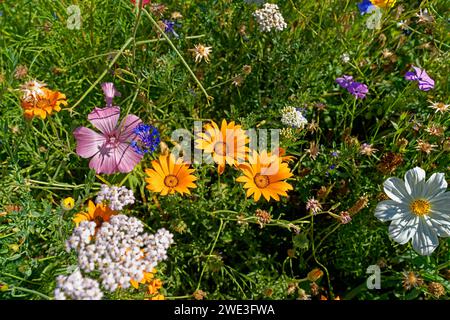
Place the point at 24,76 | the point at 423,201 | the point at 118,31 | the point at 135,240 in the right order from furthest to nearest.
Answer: the point at 118,31 → the point at 24,76 → the point at 423,201 → the point at 135,240

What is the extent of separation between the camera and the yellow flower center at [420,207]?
4.43ft

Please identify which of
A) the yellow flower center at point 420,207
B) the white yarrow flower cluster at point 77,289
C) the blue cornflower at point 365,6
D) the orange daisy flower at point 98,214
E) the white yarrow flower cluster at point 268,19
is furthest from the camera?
the blue cornflower at point 365,6

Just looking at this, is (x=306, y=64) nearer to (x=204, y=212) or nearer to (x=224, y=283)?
(x=204, y=212)

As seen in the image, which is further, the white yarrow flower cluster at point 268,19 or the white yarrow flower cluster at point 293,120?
the white yarrow flower cluster at point 268,19

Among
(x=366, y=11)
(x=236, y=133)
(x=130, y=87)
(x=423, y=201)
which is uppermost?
(x=366, y=11)

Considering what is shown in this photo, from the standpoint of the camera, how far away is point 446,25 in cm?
160

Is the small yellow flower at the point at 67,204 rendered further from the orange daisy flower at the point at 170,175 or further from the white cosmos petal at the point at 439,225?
the white cosmos petal at the point at 439,225

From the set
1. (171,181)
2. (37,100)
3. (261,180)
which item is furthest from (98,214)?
(261,180)

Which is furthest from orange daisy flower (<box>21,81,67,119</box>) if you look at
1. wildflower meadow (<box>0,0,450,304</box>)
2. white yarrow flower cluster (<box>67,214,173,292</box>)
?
white yarrow flower cluster (<box>67,214,173,292</box>)

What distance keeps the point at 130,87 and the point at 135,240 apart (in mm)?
735

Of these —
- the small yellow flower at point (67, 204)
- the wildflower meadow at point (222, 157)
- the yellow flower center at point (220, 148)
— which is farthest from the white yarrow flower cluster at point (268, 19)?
the small yellow flower at point (67, 204)

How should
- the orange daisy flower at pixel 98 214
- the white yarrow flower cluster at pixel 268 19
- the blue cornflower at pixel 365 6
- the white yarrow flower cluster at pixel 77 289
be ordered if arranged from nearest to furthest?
the white yarrow flower cluster at pixel 77 289 < the orange daisy flower at pixel 98 214 < the white yarrow flower cluster at pixel 268 19 < the blue cornflower at pixel 365 6

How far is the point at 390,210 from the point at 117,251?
2.31 feet
